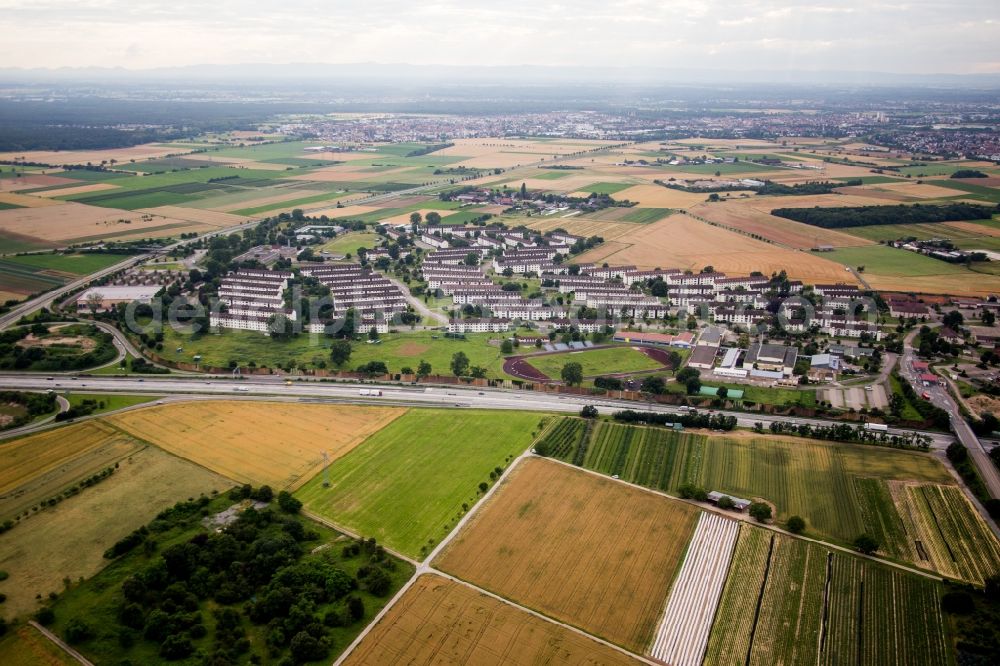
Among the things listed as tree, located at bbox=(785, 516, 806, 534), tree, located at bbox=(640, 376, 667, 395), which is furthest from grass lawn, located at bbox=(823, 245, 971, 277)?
tree, located at bbox=(785, 516, 806, 534)

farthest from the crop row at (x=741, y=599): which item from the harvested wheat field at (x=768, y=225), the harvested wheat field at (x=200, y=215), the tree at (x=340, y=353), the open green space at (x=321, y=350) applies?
the harvested wheat field at (x=200, y=215)

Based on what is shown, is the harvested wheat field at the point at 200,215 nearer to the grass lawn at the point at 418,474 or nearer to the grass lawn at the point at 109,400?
the grass lawn at the point at 109,400

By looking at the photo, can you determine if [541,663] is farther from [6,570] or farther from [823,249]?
[823,249]

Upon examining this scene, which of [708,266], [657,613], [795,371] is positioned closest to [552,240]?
[708,266]

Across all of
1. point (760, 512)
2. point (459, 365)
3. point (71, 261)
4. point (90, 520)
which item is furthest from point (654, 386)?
point (71, 261)

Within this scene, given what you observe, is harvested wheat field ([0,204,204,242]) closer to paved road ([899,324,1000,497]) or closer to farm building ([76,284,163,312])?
farm building ([76,284,163,312])
